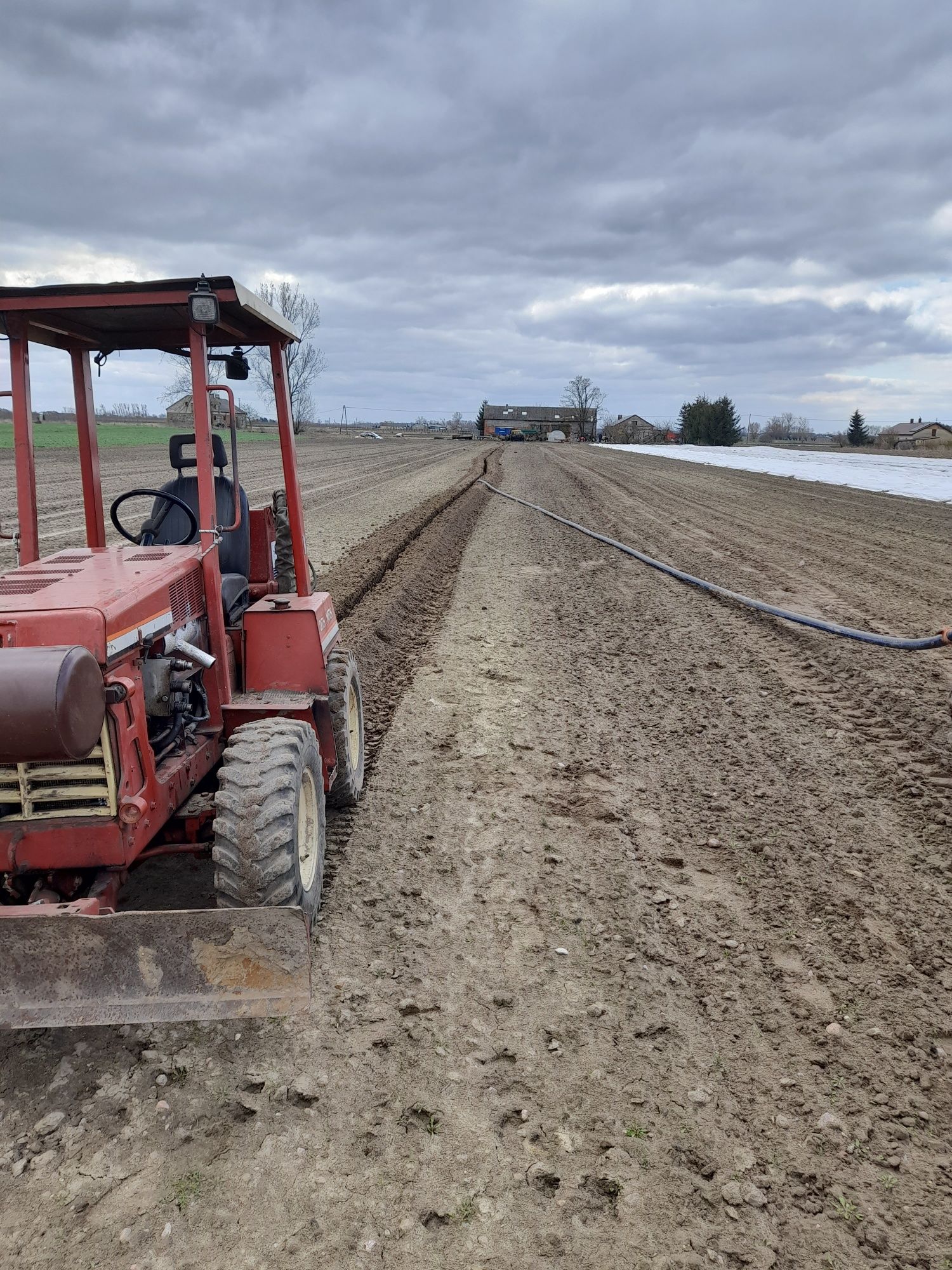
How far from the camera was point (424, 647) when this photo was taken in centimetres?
795

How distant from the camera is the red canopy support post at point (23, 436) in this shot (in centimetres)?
374

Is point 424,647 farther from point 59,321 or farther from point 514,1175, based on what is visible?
point 514,1175

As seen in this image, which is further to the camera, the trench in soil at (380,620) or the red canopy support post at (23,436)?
the trench in soil at (380,620)

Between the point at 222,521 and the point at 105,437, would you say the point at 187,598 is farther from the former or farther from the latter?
the point at 105,437

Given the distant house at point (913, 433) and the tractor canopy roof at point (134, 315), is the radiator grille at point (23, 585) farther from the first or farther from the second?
the distant house at point (913, 433)

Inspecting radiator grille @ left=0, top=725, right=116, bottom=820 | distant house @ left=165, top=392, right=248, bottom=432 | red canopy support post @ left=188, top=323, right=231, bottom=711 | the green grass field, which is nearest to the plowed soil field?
radiator grille @ left=0, top=725, right=116, bottom=820

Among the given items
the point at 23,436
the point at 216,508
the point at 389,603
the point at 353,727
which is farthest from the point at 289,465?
the point at 389,603

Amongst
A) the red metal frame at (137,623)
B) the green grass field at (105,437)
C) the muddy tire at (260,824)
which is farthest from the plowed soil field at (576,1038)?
the green grass field at (105,437)

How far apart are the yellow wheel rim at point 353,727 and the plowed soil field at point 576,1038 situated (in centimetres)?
31

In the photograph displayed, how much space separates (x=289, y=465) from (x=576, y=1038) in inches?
127

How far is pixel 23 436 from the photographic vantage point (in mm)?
3871

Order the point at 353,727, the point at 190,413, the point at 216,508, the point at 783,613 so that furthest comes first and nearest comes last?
1. the point at 783,613
2. the point at 353,727
3. the point at 216,508
4. the point at 190,413

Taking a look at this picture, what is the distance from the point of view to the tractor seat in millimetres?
4312

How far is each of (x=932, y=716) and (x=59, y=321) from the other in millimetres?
5618
